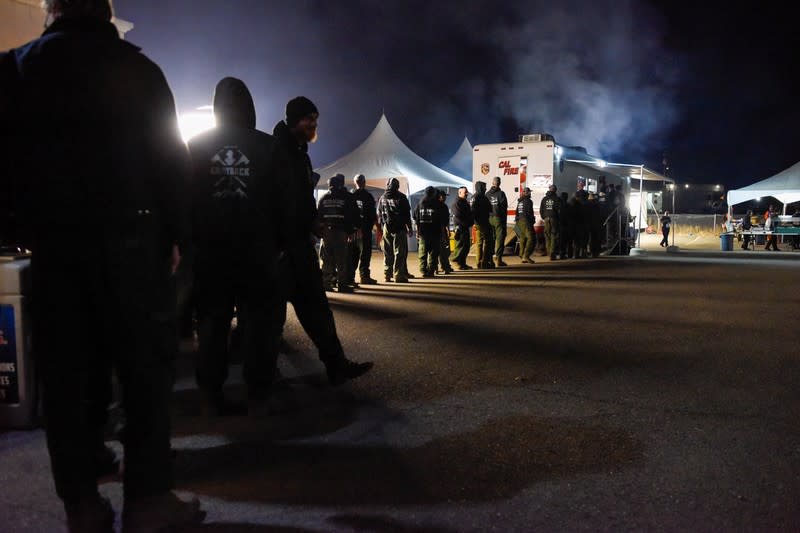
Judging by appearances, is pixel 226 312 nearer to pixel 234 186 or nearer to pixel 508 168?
pixel 234 186

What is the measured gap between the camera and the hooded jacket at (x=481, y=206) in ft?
47.2

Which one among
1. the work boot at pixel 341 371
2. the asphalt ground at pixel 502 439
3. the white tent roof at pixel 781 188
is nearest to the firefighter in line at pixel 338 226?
the asphalt ground at pixel 502 439

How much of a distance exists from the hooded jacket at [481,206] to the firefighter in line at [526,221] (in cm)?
183

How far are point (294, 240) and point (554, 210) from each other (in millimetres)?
13594

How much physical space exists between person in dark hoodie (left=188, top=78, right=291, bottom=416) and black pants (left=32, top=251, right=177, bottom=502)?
3.87 ft

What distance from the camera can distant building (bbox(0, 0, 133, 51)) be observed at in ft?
21.4

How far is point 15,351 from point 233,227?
1347 mm

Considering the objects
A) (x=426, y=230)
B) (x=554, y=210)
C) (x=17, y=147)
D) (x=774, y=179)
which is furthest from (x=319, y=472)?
(x=774, y=179)

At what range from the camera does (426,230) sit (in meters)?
13.2

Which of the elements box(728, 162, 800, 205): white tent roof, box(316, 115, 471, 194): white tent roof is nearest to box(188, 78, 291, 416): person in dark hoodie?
box(316, 115, 471, 194): white tent roof

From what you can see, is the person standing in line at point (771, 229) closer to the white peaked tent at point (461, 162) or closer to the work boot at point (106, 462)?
the white peaked tent at point (461, 162)

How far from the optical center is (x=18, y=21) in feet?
21.8

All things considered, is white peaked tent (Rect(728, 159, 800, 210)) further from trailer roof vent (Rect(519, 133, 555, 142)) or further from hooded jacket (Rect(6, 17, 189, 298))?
hooded jacket (Rect(6, 17, 189, 298))

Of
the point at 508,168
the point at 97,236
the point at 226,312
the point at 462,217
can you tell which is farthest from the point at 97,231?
the point at 508,168
